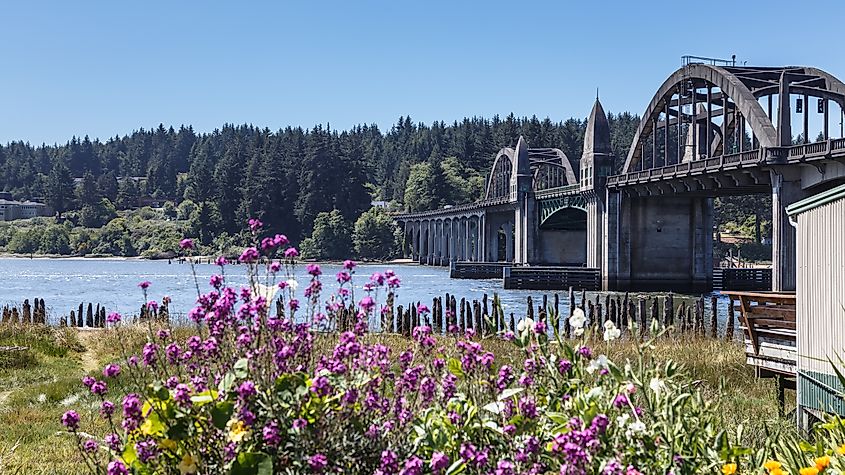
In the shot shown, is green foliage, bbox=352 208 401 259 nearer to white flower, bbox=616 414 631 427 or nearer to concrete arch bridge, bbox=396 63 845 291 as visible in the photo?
concrete arch bridge, bbox=396 63 845 291

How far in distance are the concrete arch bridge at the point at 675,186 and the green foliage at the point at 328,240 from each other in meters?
24.6

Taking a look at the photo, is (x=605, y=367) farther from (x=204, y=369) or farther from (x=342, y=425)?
(x=204, y=369)

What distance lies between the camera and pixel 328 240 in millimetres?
142500

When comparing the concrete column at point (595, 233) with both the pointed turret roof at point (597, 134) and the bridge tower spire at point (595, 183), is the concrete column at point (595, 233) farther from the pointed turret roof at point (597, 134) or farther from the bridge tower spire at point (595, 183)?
the pointed turret roof at point (597, 134)

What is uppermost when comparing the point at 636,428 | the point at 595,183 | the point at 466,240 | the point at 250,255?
the point at 595,183

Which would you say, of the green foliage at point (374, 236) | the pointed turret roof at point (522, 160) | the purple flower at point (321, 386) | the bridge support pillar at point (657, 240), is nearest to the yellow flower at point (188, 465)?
the purple flower at point (321, 386)

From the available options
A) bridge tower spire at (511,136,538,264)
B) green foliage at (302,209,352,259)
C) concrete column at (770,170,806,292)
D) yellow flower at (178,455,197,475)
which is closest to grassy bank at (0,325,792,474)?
yellow flower at (178,455,197,475)

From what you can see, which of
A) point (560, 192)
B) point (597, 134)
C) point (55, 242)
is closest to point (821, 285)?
point (597, 134)

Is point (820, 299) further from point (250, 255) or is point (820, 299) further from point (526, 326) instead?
point (250, 255)

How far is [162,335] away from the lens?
6340mm

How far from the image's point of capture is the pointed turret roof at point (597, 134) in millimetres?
78619

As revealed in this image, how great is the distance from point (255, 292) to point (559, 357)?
6.74 feet

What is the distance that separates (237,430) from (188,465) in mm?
337

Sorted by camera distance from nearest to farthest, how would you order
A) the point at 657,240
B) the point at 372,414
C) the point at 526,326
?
1. the point at 372,414
2. the point at 526,326
3. the point at 657,240
